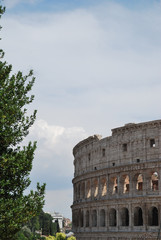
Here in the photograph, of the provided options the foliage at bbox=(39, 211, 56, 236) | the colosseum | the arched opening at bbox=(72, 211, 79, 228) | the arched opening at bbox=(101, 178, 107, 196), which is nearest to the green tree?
the colosseum

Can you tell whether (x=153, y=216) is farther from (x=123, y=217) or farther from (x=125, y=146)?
(x=125, y=146)

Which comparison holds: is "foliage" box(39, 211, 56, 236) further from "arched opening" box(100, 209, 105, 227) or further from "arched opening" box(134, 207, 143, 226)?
"arched opening" box(134, 207, 143, 226)

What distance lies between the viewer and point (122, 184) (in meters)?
42.0

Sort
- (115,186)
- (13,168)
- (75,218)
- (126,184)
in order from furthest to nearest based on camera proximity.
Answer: (75,218) → (115,186) → (126,184) → (13,168)

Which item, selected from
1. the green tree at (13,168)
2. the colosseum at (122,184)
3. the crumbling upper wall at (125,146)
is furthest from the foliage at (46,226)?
the green tree at (13,168)

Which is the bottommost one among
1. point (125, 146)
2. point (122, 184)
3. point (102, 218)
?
point (102, 218)

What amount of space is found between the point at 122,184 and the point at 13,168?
27.3 m

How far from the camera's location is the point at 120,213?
4144 centimetres

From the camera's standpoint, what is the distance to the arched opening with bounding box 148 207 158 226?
3900 cm

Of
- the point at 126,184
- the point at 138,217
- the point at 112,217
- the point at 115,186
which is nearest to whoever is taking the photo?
the point at 138,217

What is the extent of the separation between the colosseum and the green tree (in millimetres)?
23749

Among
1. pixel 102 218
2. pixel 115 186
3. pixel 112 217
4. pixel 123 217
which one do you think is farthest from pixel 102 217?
pixel 115 186

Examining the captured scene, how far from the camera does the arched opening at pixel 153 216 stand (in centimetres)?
3900

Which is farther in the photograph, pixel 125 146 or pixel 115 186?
pixel 115 186
